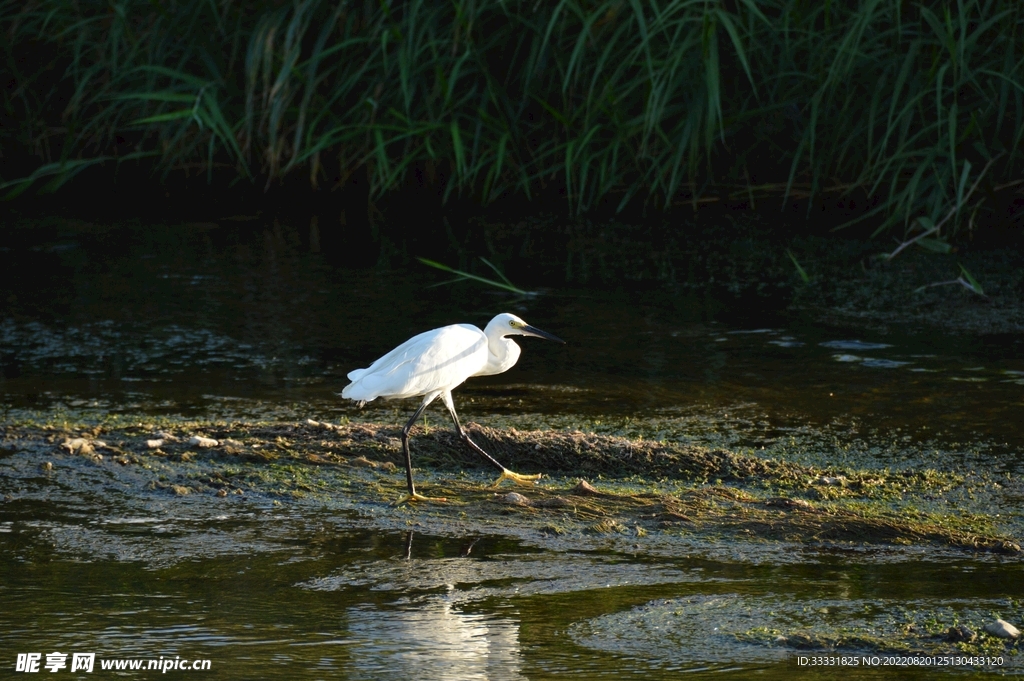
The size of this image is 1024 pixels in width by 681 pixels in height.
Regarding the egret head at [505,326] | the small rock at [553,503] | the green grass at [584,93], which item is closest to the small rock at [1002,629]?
the small rock at [553,503]

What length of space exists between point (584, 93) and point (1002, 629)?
5.22 meters

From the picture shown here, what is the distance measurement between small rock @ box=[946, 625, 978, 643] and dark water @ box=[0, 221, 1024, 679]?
11cm

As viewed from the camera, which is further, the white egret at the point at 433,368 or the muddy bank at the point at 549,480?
the white egret at the point at 433,368

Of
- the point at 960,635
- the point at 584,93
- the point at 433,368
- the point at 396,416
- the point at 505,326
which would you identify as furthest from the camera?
the point at 584,93

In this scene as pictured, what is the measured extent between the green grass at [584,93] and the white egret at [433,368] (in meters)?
2.91

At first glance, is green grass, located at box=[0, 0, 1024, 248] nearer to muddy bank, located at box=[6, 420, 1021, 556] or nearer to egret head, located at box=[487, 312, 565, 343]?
egret head, located at box=[487, 312, 565, 343]

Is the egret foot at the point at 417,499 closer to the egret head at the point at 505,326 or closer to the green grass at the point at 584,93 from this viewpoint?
the egret head at the point at 505,326

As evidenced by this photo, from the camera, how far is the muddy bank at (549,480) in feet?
11.5

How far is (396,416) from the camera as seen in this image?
4.82 m

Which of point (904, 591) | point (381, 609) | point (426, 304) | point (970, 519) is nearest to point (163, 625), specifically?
point (381, 609)

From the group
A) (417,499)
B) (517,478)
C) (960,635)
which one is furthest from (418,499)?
(960,635)

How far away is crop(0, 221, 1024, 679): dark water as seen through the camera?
112 inches

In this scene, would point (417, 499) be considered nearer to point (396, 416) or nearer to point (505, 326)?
point (505, 326)

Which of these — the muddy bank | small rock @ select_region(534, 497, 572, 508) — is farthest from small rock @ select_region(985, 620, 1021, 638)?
small rock @ select_region(534, 497, 572, 508)
